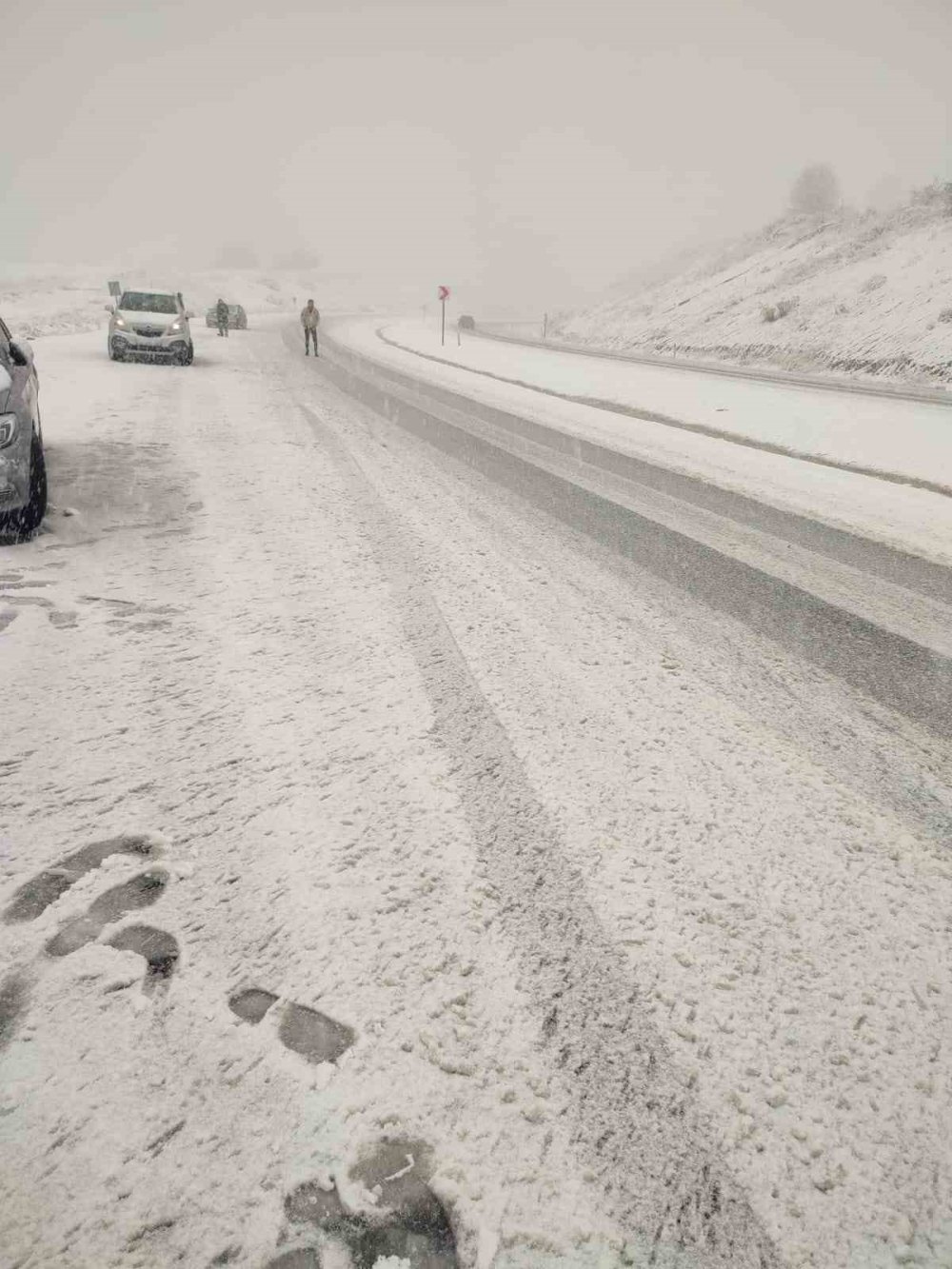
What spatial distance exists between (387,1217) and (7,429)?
426cm

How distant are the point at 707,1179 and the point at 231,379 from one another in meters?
12.0

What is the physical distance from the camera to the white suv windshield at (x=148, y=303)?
43.5ft

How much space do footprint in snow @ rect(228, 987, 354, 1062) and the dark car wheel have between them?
11.5 ft

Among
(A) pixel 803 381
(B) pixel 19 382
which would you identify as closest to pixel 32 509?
(B) pixel 19 382

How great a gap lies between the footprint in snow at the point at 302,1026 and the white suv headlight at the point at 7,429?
369 cm

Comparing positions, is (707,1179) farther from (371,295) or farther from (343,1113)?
(371,295)

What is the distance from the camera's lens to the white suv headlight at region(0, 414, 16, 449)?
3807 mm

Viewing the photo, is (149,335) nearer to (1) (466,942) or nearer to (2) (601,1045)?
(1) (466,942)

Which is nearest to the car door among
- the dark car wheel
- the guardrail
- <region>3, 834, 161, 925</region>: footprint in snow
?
the dark car wheel

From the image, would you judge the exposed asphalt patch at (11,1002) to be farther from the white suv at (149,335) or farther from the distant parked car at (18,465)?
the white suv at (149,335)

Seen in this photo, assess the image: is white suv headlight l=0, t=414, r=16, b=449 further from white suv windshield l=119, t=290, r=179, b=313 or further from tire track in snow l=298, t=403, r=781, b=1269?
white suv windshield l=119, t=290, r=179, b=313

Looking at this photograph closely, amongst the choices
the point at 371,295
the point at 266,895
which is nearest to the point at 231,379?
the point at 266,895

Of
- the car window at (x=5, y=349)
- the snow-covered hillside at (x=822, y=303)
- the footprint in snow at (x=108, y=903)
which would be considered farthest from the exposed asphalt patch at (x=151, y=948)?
the snow-covered hillside at (x=822, y=303)

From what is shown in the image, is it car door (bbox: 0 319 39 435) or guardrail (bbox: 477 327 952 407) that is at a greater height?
guardrail (bbox: 477 327 952 407)
